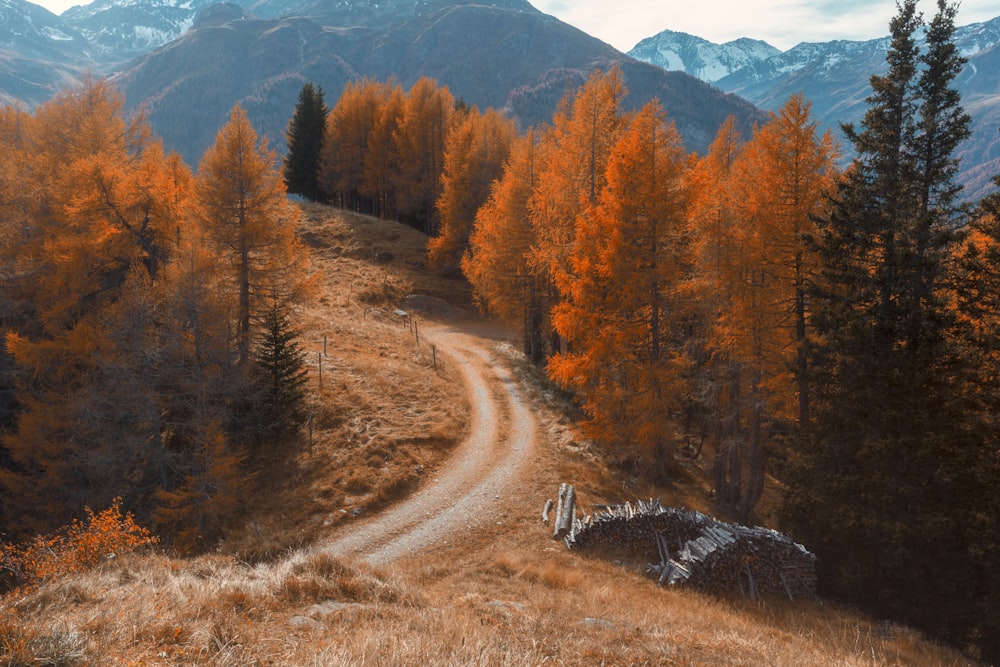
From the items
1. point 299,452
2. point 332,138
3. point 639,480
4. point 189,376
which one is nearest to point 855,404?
point 639,480

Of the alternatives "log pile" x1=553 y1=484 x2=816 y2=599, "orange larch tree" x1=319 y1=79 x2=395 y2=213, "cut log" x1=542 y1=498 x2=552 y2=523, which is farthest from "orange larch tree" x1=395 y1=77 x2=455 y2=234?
"log pile" x1=553 y1=484 x2=816 y2=599

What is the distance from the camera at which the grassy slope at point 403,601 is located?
19.7ft

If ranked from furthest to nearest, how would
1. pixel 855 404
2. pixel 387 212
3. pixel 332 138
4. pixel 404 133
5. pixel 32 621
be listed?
pixel 387 212, pixel 332 138, pixel 404 133, pixel 855 404, pixel 32 621

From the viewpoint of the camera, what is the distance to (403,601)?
888 cm

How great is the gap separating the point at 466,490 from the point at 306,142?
5449 cm

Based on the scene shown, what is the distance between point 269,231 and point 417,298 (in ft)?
64.9

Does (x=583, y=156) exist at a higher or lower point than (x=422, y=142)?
lower

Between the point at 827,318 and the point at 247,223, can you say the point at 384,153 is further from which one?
the point at 827,318

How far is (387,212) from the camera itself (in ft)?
200

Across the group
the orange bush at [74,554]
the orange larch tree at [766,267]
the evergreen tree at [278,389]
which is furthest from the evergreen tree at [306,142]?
the orange bush at [74,554]

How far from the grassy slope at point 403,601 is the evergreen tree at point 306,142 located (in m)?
45.7

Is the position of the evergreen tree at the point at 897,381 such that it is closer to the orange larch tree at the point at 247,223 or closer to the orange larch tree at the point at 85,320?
the orange larch tree at the point at 247,223

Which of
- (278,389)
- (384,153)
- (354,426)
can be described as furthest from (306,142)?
(354,426)

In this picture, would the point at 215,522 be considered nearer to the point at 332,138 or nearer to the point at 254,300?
the point at 254,300
